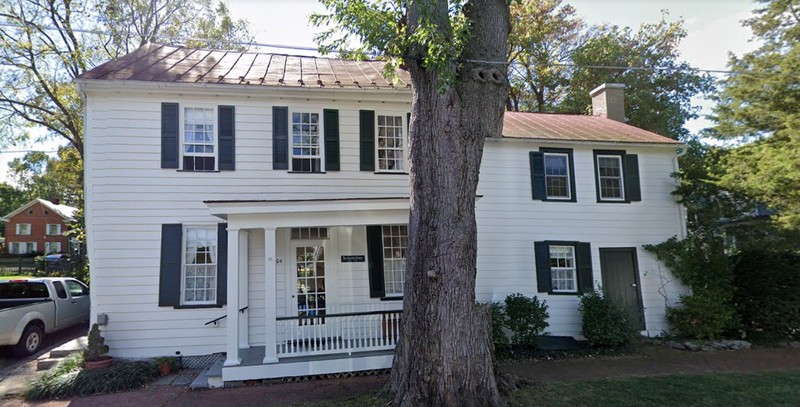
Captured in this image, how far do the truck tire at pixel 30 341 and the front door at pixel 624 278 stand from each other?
537 inches

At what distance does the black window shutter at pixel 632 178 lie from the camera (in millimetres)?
10867

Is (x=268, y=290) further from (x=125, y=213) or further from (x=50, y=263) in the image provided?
(x=50, y=263)

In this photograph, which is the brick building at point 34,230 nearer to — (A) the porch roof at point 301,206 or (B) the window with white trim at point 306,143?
(B) the window with white trim at point 306,143

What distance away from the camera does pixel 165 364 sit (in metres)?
7.93

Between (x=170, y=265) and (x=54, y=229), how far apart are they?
49680mm

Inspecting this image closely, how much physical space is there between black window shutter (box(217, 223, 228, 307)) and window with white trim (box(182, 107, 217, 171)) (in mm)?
1390

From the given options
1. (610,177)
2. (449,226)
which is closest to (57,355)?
(449,226)

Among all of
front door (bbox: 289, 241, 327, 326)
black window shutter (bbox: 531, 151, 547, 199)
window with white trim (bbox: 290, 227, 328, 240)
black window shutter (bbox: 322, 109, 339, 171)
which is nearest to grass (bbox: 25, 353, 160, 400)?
front door (bbox: 289, 241, 327, 326)

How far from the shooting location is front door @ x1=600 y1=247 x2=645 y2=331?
10.5 metres

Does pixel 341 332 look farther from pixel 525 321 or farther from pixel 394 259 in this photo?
pixel 525 321

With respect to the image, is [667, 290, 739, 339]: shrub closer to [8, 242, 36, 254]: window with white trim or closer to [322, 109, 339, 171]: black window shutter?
[322, 109, 339, 171]: black window shutter

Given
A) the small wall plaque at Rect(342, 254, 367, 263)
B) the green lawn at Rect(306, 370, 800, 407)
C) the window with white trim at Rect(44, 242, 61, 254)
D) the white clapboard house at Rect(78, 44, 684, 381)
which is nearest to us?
the green lawn at Rect(306, 370, 800, 407)

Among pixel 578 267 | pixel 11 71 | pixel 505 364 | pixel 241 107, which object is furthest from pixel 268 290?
pixel 11 71

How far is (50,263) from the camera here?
Answer: 22.2 metres
